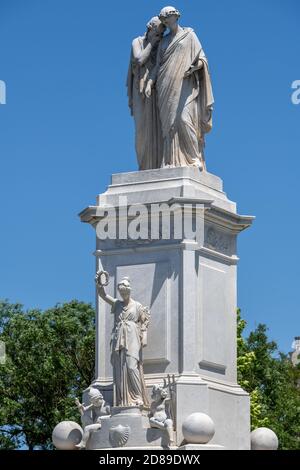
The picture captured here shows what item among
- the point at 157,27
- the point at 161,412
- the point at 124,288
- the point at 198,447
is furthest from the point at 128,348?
the point at 157,27

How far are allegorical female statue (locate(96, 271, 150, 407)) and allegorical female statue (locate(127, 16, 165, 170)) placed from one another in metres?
2.80

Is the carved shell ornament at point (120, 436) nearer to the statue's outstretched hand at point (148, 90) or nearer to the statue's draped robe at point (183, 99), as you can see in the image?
the statue's draped robe at point (183, 99)

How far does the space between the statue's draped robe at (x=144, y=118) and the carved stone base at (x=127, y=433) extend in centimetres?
479

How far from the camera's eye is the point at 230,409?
30797mm

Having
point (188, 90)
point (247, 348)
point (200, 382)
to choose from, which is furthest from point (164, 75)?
point (247, 348)

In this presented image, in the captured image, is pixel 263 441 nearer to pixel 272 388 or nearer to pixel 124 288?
pixel 124 288

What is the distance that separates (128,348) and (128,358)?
171 millimetres

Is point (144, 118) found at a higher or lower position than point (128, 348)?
higher

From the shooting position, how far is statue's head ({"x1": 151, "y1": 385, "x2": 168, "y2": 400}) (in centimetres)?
2936

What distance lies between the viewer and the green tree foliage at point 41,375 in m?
53.7

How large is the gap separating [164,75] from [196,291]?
4.07 metres

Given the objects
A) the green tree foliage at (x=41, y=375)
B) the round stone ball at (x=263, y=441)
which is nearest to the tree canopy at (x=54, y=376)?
the green tree foliage at (x=41, y=375)

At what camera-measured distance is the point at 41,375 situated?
54.1 metres

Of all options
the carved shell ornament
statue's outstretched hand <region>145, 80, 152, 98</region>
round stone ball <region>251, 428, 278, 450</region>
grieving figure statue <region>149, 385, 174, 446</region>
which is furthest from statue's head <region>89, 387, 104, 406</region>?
statue's outstretched hand <region>145, 80, 152, 98</region>
